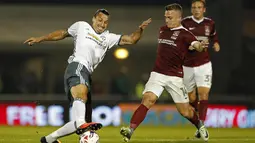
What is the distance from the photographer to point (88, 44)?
10930mm

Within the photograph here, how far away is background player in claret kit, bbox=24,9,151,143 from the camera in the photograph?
10.4 meters

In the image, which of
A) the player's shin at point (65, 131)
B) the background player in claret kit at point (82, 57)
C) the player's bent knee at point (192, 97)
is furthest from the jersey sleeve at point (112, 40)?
the player's bent knee at point (192, 97)

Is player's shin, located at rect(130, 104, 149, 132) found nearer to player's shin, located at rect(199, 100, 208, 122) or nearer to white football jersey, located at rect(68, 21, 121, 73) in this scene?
white football jersey, located at rect(68, 21, 121, 73)

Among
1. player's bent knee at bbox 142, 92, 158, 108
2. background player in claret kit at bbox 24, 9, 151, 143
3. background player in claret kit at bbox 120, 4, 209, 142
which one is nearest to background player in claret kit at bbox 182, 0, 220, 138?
background player in claret kit at bbox 120, 4, 209, 142

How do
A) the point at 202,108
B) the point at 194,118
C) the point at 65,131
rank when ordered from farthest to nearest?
the point at 202,108 < the point at 194,118 < the point at 65,131

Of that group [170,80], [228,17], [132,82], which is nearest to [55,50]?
[132,82]

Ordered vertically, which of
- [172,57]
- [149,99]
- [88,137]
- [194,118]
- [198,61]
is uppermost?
[172,57]

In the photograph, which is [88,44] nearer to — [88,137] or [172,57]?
[88,137]

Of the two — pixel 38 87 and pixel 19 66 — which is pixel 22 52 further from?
pixel 38 87

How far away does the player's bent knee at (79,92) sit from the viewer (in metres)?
10.5

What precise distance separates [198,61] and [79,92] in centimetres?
391

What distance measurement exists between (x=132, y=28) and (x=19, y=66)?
405 centimetres

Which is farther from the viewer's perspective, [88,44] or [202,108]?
[202,108]

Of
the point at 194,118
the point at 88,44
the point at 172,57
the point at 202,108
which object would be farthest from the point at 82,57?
the point at 202,108
